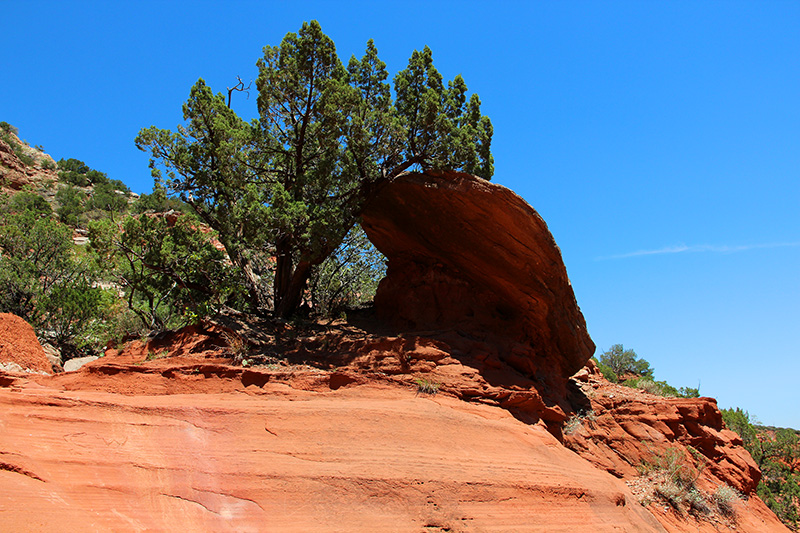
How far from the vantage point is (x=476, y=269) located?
414 inches

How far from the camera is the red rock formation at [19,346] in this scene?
7.77 m

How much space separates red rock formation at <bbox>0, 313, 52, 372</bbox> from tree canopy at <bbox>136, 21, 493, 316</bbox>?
12.0ft

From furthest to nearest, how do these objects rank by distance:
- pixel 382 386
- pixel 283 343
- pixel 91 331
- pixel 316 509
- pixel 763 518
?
pixel 91 331 < pixel 763 518 < pixel 283 343 < pixel 382 386 < pixel 316 509

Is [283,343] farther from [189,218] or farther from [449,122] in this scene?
[449,122]

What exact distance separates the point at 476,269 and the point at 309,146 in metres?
4.56

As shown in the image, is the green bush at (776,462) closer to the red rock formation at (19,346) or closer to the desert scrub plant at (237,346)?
the desert scrub plant at (237,346)

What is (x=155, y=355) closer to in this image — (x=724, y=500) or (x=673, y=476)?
(x=673, y=476)

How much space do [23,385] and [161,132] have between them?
235 inches

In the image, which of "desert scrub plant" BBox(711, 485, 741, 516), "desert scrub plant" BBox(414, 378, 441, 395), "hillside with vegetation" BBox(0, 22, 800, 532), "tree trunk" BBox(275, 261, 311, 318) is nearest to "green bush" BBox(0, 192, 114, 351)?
"hillside with vegetation" BBox(0, 22, 800, 532)

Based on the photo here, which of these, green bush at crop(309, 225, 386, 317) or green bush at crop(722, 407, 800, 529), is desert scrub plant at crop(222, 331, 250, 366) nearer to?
green bush at crop(309, 225, 386, 317)

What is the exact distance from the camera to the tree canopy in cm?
974

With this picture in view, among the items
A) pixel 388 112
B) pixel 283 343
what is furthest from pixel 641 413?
pixel 388 112

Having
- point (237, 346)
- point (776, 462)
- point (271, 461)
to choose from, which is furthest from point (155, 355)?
point (776, 462)

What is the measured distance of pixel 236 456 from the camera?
595 cm
